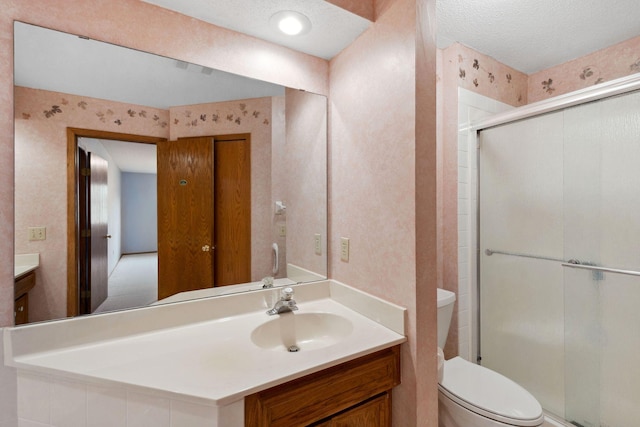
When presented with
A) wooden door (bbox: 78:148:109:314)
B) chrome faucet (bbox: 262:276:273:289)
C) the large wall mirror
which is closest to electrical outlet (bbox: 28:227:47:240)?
the large wall mirror

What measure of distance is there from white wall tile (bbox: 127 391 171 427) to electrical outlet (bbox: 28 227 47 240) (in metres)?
0.65

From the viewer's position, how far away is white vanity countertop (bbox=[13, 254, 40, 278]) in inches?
36.7

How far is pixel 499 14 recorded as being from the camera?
5.32 feet

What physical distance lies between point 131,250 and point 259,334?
671mm

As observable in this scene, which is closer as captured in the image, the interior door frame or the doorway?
the interior door frame

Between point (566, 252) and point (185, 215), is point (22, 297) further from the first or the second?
point (566, 252)

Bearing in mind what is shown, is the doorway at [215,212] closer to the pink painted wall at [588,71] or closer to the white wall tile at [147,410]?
the white wall tile at [147,410]

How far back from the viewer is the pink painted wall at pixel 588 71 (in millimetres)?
1843

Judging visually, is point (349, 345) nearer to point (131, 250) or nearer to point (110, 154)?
point (131, 250)

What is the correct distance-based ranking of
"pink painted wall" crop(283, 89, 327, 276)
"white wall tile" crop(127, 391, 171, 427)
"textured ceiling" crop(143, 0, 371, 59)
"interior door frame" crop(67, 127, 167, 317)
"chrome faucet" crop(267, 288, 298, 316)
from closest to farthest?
1. "white wall tile" crop(127, 391, 171, 427)
2. "interior door frame" crop(67, 127, 167, 317)
3. "textured ceiling" crop(143, 0, 371, 59)
4. "chrome faucet" crop(267, 288, 298, 316)
5. "pink painted wall" crop(283, 89, 327, 276)

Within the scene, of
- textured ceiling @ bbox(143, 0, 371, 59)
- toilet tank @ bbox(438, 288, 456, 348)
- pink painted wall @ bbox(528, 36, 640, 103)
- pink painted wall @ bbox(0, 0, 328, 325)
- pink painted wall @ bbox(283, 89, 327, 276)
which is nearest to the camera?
pink painted wall @ bbox(0, 0, 328, 325)

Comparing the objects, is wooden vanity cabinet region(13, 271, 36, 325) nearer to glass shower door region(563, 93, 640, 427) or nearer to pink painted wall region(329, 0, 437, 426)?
pink painted wall region(329, 0, 437, 426)

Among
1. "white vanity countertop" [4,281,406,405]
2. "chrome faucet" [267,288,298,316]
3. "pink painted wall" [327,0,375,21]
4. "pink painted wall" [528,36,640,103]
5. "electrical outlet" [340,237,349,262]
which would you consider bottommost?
"white vanity countertop" [4,281,406,405]

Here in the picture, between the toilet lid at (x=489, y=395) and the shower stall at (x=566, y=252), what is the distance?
581mm
